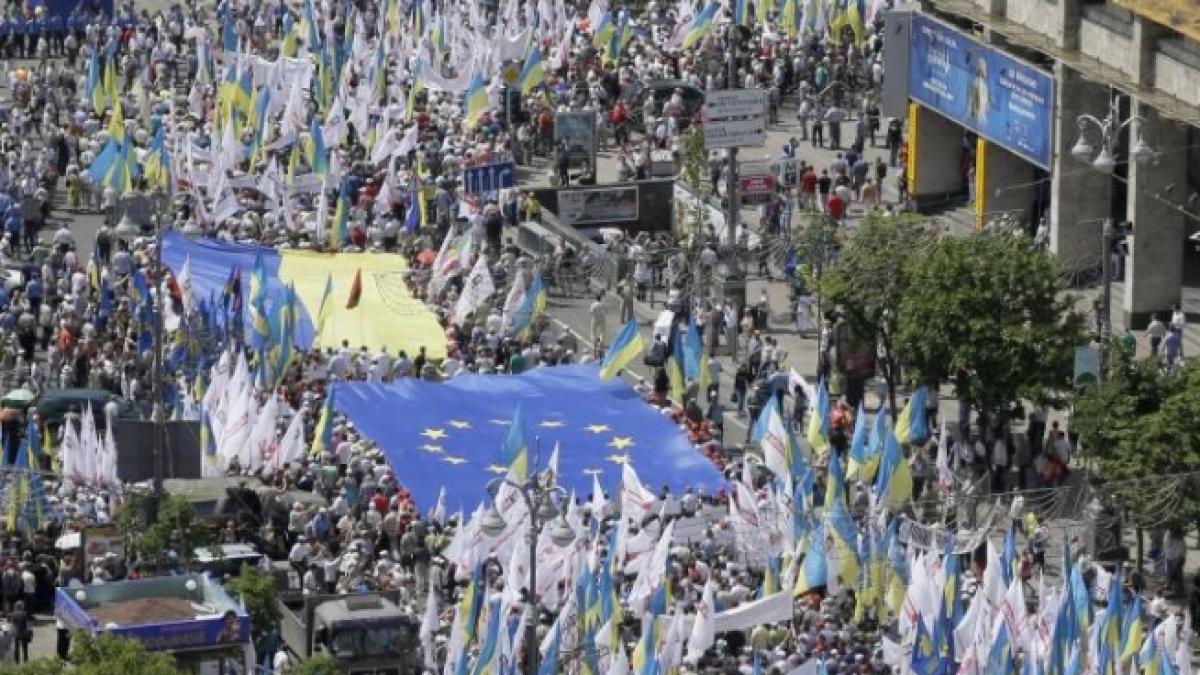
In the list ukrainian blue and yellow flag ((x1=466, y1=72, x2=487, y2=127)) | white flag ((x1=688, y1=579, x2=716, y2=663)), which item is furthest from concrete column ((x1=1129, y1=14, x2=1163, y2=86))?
white flag ((x1=688, y1=579, x2=716, y2=663))

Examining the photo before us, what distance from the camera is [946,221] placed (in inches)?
3191

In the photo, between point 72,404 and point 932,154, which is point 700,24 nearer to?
point 932,154

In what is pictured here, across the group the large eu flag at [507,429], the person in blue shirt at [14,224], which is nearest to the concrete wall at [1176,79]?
the large eu flag at [507,429]

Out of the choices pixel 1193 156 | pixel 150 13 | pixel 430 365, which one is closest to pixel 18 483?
pixel 430 365

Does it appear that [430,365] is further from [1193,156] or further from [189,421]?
[1193,156]

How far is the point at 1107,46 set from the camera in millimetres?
73312

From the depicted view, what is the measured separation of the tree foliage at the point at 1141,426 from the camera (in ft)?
192

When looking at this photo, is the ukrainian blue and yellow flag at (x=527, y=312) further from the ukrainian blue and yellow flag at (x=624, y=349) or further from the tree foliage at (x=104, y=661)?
the tree foliage at (x=104, y=661)

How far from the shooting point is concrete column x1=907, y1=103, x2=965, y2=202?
269ft

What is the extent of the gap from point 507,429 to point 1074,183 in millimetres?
14490

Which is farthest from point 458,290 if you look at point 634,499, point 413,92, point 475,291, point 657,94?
point 657,94

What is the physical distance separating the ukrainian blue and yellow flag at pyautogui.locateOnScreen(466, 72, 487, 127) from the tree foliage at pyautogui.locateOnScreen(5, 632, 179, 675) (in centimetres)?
3722

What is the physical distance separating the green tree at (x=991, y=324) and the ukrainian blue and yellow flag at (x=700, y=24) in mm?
26258

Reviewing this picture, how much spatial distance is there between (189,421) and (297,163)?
60.9ft
